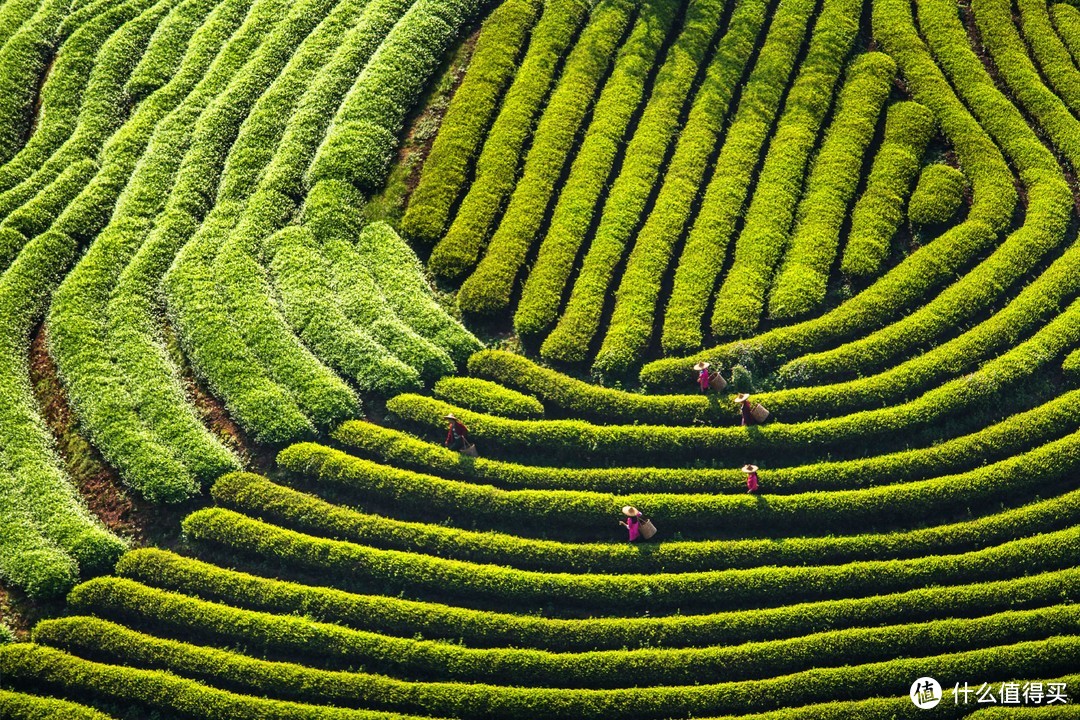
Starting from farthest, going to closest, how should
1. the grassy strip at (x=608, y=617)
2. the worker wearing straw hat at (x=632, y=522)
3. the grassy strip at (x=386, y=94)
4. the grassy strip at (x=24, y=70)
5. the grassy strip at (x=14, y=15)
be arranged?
1. the grassy strip at (x=14, y=15)
2. the grassy strip at (x=24, y=70)
3. the grassy strip at (x=386, y=94)
4. the worker wearing straw hat at (x=632, y=522)
5. the grassy strip at (x=608, y=617)

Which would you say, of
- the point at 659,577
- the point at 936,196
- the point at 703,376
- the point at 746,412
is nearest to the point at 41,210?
the point at 703,376

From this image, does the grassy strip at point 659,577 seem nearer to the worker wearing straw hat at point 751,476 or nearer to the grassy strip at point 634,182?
the worker wearing straw hat at point 751,476

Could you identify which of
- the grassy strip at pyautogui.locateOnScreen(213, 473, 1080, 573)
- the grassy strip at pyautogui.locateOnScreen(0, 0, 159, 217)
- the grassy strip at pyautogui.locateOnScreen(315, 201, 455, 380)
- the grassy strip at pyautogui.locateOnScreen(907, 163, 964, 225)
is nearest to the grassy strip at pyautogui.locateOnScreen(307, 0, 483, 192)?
the grassy strip at pyautogui.locateOnScreen(315, 201, 455, 380)

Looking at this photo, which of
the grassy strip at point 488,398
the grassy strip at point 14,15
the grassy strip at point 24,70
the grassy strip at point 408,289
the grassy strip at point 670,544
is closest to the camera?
the grassy strip at point 670,544

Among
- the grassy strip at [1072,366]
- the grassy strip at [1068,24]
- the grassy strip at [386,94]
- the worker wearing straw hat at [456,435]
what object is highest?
the grassy strip at [1068,24]

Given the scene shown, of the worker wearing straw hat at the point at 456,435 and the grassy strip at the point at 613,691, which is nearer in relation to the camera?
the grassy strip at the point at 613,691

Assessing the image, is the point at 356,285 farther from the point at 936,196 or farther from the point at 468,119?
the point at 936,196

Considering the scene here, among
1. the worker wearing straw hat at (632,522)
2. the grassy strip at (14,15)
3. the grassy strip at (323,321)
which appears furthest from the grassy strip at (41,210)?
the worker wearing straw hat at (632,522)
